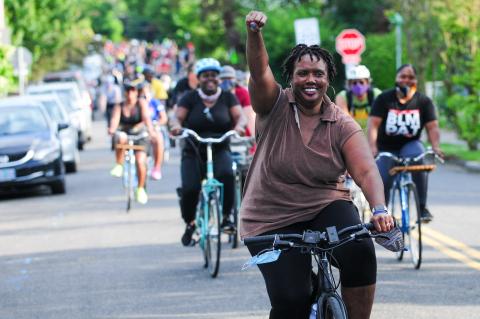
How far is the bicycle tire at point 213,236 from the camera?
35.8 feet

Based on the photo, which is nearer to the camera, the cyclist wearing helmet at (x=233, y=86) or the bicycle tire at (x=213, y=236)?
the bicycle tire at (x=213, y=236)

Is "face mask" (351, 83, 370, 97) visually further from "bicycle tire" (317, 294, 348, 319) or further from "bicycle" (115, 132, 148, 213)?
"bicycle tire" (317, 294, 348, 319)

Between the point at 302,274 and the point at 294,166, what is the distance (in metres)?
0.51

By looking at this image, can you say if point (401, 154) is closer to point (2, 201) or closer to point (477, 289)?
point (477, 289)

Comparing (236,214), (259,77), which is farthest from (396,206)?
(259,77)

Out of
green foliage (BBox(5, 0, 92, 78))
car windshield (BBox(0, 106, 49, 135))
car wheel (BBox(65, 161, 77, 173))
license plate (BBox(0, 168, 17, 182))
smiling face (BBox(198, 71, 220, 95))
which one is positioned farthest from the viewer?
green foliage (BBox(5, 0, 92, 78))

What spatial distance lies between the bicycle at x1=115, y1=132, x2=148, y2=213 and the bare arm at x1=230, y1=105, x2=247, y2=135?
18.0ft

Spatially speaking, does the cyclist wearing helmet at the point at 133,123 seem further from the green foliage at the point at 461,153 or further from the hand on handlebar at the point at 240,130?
the green foliage at the point at 461,153

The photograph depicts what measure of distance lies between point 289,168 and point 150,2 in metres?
124

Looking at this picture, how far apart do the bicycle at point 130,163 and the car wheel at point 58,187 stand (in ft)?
9.90

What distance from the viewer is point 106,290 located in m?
10.4

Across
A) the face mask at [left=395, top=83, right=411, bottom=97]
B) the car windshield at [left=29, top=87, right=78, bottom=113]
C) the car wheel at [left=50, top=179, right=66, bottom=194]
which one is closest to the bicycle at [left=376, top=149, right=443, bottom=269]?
the face mask at [left=395, top=83, right=411, bottom=97]

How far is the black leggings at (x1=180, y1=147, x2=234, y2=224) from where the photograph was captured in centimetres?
1162

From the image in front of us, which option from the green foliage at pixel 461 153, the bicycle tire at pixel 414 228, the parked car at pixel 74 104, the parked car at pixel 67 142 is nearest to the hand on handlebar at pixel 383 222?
the bicycle tire at pixel 414 228
